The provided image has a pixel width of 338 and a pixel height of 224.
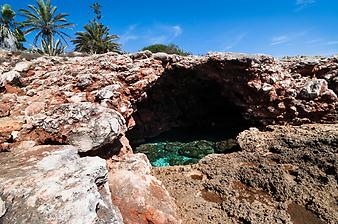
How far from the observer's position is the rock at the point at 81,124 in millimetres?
9648

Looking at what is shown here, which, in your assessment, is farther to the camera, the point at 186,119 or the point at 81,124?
the point at 186,119

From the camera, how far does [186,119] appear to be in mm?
25031

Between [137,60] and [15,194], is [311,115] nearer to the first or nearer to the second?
[137,60]

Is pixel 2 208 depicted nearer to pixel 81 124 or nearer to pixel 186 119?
pixel 81 124

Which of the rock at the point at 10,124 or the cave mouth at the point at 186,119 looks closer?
the rock at the point at 10,124

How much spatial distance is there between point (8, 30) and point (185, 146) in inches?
1080

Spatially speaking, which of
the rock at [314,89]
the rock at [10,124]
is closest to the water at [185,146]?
the rock at [314,89]

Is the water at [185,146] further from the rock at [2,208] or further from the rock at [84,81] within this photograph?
the rock at [2,208]

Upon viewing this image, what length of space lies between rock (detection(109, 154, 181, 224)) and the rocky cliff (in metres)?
0.04

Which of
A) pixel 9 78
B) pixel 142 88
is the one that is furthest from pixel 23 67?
pixel 142 88

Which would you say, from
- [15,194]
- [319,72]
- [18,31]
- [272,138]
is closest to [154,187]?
[15,194]

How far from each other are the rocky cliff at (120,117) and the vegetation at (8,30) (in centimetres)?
1328

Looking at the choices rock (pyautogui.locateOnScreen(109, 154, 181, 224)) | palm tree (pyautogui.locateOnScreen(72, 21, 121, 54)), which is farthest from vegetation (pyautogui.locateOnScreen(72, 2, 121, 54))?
rock (pyautogui.locateOnScreen(109, 154, 181, 224))

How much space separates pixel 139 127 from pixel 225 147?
8191 mm
